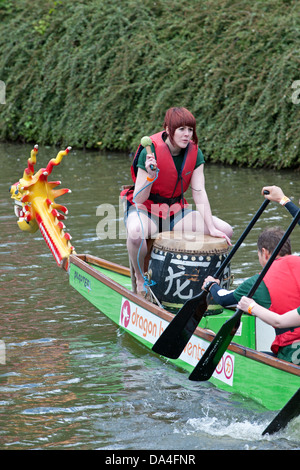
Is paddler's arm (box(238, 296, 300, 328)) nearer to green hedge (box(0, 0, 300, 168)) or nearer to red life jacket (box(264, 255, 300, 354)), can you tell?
red life jacket (box(264, 255, 300, 354))

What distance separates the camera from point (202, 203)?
6.08 m

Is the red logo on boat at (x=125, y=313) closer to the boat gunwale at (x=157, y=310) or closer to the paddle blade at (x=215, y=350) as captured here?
the boat gunwale at (x=157, y=310)

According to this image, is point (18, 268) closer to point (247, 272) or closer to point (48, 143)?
point (247, 272)

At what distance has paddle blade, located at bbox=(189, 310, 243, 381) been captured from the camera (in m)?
4.74

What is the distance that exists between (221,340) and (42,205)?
10.7ft

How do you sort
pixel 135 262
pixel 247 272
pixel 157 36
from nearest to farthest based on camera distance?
1. pixel 135 262
2. pixel 247 272
3. pixel 157 36

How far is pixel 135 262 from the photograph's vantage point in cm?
601

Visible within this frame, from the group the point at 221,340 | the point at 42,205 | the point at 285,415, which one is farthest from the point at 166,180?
the point at 285,415

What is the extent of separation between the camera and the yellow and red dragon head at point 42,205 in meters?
7.36

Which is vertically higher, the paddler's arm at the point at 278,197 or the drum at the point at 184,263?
the paddler's arm at the point at 278,197

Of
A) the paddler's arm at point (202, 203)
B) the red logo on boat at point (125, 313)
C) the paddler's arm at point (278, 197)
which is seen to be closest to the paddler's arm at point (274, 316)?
the paddler's arm at point (278, 197)

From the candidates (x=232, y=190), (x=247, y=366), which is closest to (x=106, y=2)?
(x=232, y=190)

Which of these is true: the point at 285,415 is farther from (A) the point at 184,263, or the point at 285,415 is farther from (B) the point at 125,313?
(B) the point at 125,313

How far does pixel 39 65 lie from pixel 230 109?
6.50 meters
